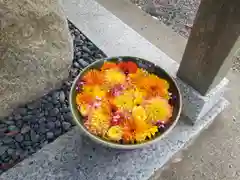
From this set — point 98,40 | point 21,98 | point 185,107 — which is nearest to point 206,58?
point 185,107

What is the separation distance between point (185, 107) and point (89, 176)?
0.47 metres

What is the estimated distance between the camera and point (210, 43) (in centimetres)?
109

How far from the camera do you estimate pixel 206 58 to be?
3.71ft

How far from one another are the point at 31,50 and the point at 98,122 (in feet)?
1.22

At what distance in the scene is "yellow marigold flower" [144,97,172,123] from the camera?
1.13 meters

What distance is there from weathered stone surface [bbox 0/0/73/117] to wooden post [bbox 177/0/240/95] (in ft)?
1.63

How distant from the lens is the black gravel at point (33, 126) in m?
1.25

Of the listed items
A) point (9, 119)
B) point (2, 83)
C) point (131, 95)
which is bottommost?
point (9, 119)

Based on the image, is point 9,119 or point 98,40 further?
point 98,40

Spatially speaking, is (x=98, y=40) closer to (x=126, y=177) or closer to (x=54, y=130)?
(x=54, y=130)

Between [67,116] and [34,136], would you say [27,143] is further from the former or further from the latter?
[67,116]

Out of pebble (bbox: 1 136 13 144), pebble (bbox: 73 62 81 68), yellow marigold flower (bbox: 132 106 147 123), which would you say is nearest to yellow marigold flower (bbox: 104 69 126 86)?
yellow marigold flower (bbox: 132 106 147 123)

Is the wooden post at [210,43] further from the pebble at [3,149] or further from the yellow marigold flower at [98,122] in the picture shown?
the pebble at [3,149]

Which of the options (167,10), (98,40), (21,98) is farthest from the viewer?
(167,10)
